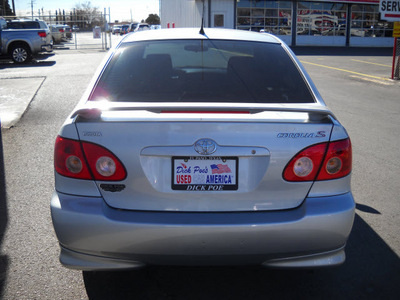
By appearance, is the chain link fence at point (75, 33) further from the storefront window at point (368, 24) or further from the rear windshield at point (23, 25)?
the storefront window at point (368, 24)

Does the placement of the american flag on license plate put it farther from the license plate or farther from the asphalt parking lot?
the asphalt parking lot

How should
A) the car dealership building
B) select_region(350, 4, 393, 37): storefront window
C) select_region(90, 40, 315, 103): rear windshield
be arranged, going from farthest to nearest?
select_region(350, 4, 393, 37): storefront window → the car dealership building → select_region(90, 40, 315, 103): rear windshield

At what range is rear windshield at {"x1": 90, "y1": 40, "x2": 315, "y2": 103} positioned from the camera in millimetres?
3236

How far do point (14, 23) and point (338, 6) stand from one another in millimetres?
26018

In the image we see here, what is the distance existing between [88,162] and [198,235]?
0.75m

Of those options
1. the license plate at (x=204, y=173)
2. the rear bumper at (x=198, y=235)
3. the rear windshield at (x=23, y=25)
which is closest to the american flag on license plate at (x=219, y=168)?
the license plate at (x=204, y=173)

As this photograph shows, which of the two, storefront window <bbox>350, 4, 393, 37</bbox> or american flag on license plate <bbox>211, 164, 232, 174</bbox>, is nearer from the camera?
american flag on license plate <bbox>211, 164, 232, 174</bbox>

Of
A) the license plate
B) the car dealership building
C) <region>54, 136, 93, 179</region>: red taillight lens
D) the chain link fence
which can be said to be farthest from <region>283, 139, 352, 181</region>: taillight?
the car dealership building

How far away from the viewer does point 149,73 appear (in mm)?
3516

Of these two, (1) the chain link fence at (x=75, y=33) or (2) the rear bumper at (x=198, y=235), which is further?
(1) the chain link fence at (x=75, y=33)

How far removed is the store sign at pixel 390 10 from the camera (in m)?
15.4

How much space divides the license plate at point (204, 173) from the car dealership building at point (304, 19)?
114ft

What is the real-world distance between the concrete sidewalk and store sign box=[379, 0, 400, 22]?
11202 millimetres

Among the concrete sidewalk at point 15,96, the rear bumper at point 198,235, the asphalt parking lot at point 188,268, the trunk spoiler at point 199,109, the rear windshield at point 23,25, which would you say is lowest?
the asphalt parking lot at point 188,268
